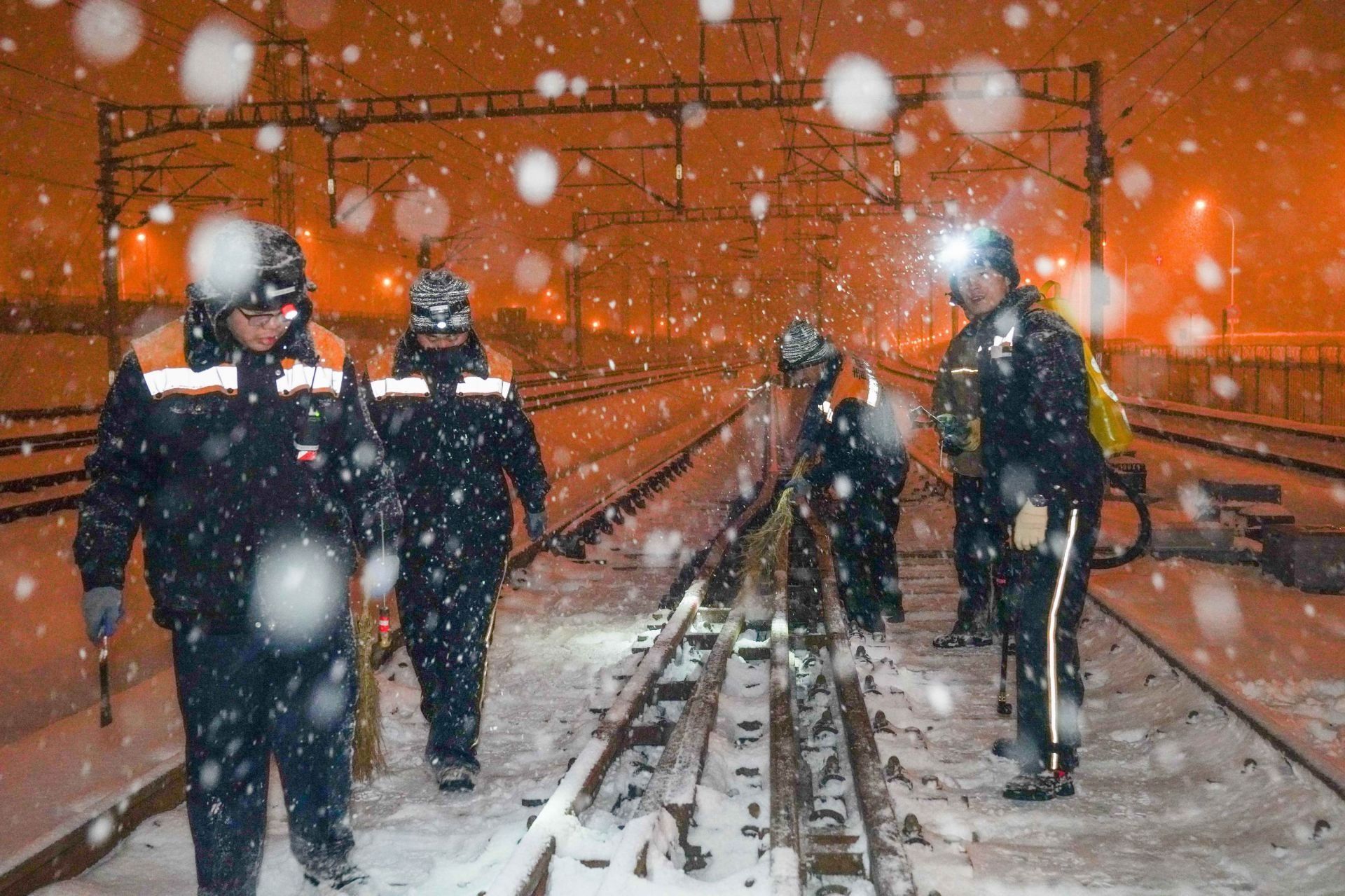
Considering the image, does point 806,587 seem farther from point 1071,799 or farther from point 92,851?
point 92,851

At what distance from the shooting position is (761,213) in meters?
37.2

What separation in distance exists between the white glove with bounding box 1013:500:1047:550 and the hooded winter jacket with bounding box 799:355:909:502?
9.37 feet

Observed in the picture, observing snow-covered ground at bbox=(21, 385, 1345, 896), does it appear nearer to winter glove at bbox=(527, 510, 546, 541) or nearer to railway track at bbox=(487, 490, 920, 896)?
railway track at bbox=(487, 490, 920, 896)

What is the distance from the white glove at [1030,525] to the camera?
4.25 m

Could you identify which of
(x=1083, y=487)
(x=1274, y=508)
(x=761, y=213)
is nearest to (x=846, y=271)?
(x=761, y=213)

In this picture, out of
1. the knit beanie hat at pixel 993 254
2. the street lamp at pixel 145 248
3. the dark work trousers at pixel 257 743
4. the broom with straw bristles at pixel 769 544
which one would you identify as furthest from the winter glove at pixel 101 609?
the street lamp at pixel 145 248

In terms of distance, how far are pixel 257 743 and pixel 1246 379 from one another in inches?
1170

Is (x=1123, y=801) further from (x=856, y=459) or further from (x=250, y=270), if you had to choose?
(x=250, y=270)

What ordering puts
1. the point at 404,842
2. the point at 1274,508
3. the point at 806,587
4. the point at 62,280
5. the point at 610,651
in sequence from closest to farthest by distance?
the point at 404,842
the point at 610,651
the point at 806,587
the point at 1274,508
the point at 62,280

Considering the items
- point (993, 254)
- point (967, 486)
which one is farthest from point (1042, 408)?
point (967, 486)

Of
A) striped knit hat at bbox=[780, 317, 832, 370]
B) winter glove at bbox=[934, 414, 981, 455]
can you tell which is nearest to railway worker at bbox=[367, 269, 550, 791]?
winter glove at bbox=[934, 414, 981, 455]

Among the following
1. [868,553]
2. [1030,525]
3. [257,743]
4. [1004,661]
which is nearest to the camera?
[257,743]

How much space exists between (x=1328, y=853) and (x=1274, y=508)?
6.37 metres

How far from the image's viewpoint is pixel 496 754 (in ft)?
16.5
